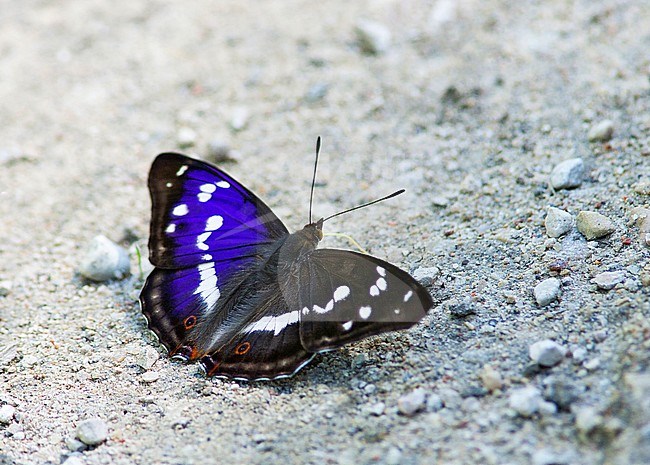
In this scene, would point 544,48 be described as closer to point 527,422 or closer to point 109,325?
point 527,422

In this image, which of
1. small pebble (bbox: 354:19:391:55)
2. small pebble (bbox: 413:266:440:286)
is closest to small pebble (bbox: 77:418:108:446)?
small pebble (bbox: 413:266:440:286)

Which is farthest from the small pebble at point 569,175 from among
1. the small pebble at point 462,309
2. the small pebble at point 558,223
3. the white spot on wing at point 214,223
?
the white spot on wing at point 214,223

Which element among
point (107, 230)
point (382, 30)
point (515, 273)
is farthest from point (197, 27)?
point (515, 273)

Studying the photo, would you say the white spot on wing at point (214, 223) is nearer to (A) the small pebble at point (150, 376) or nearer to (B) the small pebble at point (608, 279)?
(A) the small pebble at point (150, 376)

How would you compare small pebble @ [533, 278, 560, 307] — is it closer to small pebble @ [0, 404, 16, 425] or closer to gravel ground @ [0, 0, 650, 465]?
gravel ground @ [0, 0, 650, 465]

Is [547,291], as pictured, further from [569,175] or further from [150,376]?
[150,376]

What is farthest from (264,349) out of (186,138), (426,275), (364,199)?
(186,138)

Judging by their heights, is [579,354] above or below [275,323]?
above
